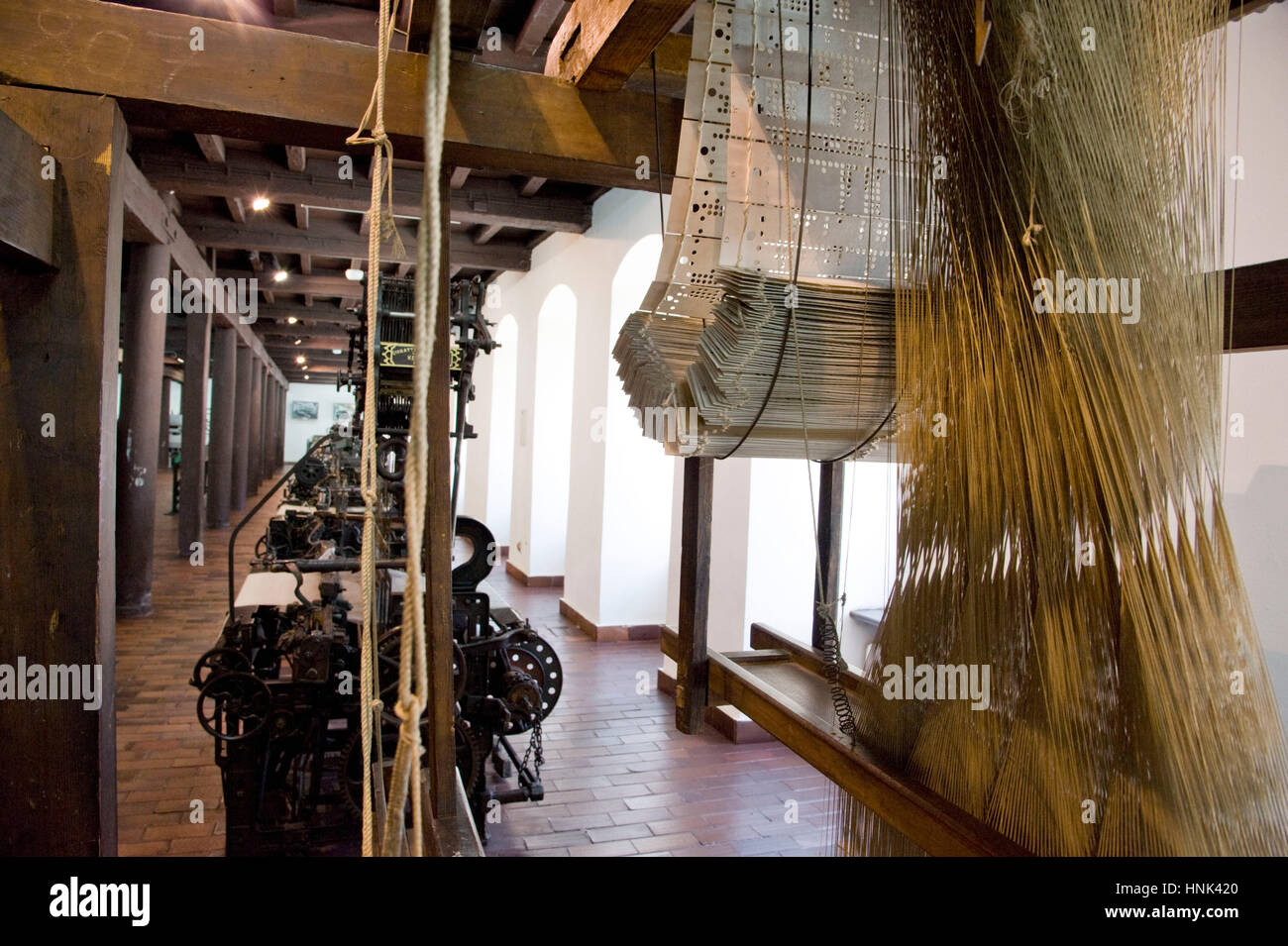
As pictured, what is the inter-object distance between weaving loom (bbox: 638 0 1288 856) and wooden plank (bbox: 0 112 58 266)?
→ 1.17 metres

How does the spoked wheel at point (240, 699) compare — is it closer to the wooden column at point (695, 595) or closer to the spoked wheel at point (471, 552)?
the spoked wheel at point (471, 552)

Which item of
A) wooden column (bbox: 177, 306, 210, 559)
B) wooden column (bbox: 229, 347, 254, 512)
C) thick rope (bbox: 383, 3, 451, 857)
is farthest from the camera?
wooden column (bbox: 229, 347, 254, 512)

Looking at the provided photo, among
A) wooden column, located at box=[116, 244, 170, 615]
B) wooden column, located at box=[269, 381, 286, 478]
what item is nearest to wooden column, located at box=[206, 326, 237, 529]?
wooden column, located at box=[116, 244, 170, 615]

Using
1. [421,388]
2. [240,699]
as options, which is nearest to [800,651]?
[421,388]

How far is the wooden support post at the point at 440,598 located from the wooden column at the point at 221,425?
9759mm

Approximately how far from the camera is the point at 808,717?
53.5 inches

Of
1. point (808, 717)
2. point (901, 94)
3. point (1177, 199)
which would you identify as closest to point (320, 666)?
point (808, 717)

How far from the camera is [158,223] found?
620cm

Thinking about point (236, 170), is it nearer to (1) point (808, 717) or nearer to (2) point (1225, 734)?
(1) point (808, 717)

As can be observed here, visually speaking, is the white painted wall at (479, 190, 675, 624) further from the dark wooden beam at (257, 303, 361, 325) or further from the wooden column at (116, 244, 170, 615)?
the dark wooden beam at (257, 303, 361, 325)

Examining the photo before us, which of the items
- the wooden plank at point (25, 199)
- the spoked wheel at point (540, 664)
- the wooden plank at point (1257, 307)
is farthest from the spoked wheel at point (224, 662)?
the wooden plank at point (1257, 307)

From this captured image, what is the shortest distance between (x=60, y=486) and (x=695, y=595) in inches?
51.9

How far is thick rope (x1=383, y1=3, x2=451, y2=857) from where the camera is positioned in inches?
16.8
